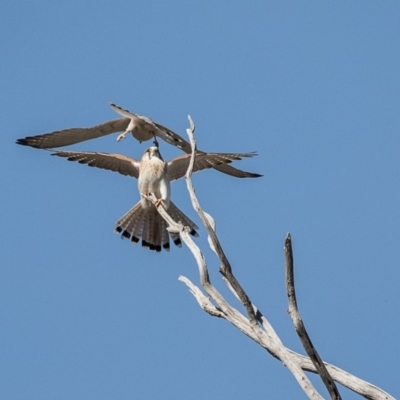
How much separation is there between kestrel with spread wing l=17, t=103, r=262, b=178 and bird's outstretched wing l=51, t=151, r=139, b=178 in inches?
4.8

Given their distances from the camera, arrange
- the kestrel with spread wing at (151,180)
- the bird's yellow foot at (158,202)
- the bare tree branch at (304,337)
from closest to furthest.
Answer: the bare tree branch at (304,337), the bird's yellow foot at (158,202), the kestrel with spread wing at (151,180)

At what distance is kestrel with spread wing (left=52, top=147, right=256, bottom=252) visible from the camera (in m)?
9.05

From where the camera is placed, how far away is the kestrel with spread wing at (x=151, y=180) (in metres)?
9.05

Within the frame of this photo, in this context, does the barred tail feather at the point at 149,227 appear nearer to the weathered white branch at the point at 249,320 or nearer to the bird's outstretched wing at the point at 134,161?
the bird's outstretched wing at the point at 134,161

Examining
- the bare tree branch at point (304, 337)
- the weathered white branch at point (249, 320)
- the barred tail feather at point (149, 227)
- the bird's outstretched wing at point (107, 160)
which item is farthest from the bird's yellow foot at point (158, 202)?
the bare tree branch at point (304, 337)

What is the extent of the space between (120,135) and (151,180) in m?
0.50

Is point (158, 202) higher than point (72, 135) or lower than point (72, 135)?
lower

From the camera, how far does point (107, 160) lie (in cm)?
946

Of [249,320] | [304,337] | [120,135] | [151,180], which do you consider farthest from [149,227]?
[304,337]

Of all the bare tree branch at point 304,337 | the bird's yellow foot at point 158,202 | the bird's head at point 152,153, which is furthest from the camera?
the bird's head at point 152,153

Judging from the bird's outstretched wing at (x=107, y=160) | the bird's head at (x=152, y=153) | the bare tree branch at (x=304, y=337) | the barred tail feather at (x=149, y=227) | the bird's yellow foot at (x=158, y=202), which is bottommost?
the bare tree branch at (x=304, y=337)

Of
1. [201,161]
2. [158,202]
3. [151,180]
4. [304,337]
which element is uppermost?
[201,161]

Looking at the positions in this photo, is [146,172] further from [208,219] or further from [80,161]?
[208,219]

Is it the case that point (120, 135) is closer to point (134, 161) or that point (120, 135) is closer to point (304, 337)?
point (134, 161)
